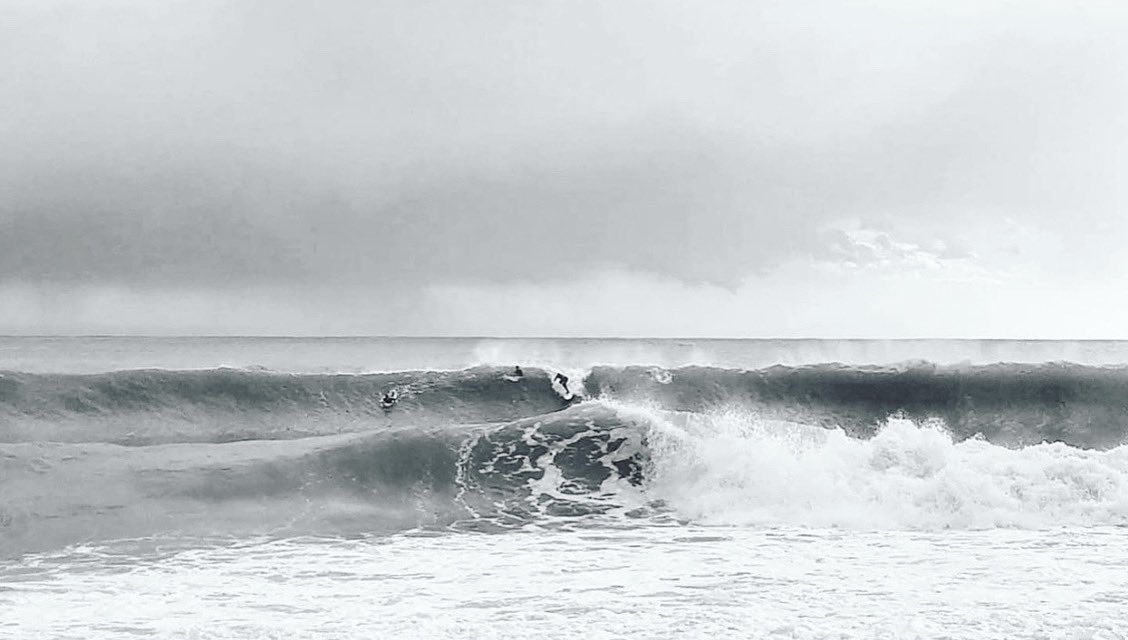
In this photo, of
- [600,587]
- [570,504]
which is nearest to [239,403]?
[570,504]

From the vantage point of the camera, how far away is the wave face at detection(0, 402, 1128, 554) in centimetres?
1219

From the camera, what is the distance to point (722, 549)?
10266 millimetres

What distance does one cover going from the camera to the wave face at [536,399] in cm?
1889

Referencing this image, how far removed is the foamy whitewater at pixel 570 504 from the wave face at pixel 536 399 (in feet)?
0.20

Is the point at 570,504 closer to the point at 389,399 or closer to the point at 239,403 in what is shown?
the point at 389,399

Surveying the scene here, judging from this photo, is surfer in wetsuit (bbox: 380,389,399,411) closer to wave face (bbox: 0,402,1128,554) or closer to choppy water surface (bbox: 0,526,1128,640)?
wave face (bbox: 0,402,1128,554)

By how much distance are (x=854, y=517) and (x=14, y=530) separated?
9684 mm

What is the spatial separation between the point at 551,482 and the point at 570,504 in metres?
1.04

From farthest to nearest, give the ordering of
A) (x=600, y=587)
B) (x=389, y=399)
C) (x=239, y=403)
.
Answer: (x=389, y=399)
(x=239, y=403)
(x=600, y=587)

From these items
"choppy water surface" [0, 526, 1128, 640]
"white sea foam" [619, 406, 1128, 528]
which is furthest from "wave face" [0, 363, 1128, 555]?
"choppy water surface" [0, 526, 1128, 640]

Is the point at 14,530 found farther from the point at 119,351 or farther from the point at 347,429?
the point at 119,351

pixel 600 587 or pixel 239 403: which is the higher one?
pixel 239 403

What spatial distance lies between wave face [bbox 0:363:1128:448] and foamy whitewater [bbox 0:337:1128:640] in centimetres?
6

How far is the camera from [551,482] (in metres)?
14.8
